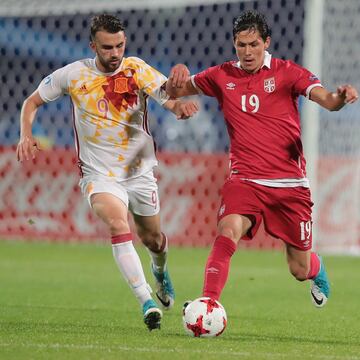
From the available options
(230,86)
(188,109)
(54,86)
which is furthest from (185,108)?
(54,86)

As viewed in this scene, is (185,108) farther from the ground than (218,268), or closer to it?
farther from the ground

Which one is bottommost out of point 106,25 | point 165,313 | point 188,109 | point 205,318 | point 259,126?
point 165,313

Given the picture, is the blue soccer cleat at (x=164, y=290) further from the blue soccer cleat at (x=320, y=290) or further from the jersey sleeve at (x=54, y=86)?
the jersey sleeve at (x=54, y=86)

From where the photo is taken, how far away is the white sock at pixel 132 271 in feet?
23.2

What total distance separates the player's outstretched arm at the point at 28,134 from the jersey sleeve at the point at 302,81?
171cm

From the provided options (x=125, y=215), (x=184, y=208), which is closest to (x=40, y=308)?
Result: (x=125, y=215)

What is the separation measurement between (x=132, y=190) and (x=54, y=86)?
91 centimetres

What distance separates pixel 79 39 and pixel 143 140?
11.7 metres

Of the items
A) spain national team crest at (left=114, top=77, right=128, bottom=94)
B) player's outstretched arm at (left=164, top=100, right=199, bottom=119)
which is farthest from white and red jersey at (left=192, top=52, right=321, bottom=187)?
spain national team crest at (left=114, top=77, right=128, bottom=94)

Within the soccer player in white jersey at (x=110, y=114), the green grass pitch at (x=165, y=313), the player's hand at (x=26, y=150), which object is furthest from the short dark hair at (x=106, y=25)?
the green grass pitch at (x=165, y=313)

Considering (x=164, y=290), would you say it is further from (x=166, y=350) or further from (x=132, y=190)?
(x=166, y=350)

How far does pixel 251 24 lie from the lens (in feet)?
23.5

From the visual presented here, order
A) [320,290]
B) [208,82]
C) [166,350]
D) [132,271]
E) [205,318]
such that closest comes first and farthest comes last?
[166,350] → [205,318] → [132,271] → [208,82] → [320,290]

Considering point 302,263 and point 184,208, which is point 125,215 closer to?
point 302,263
